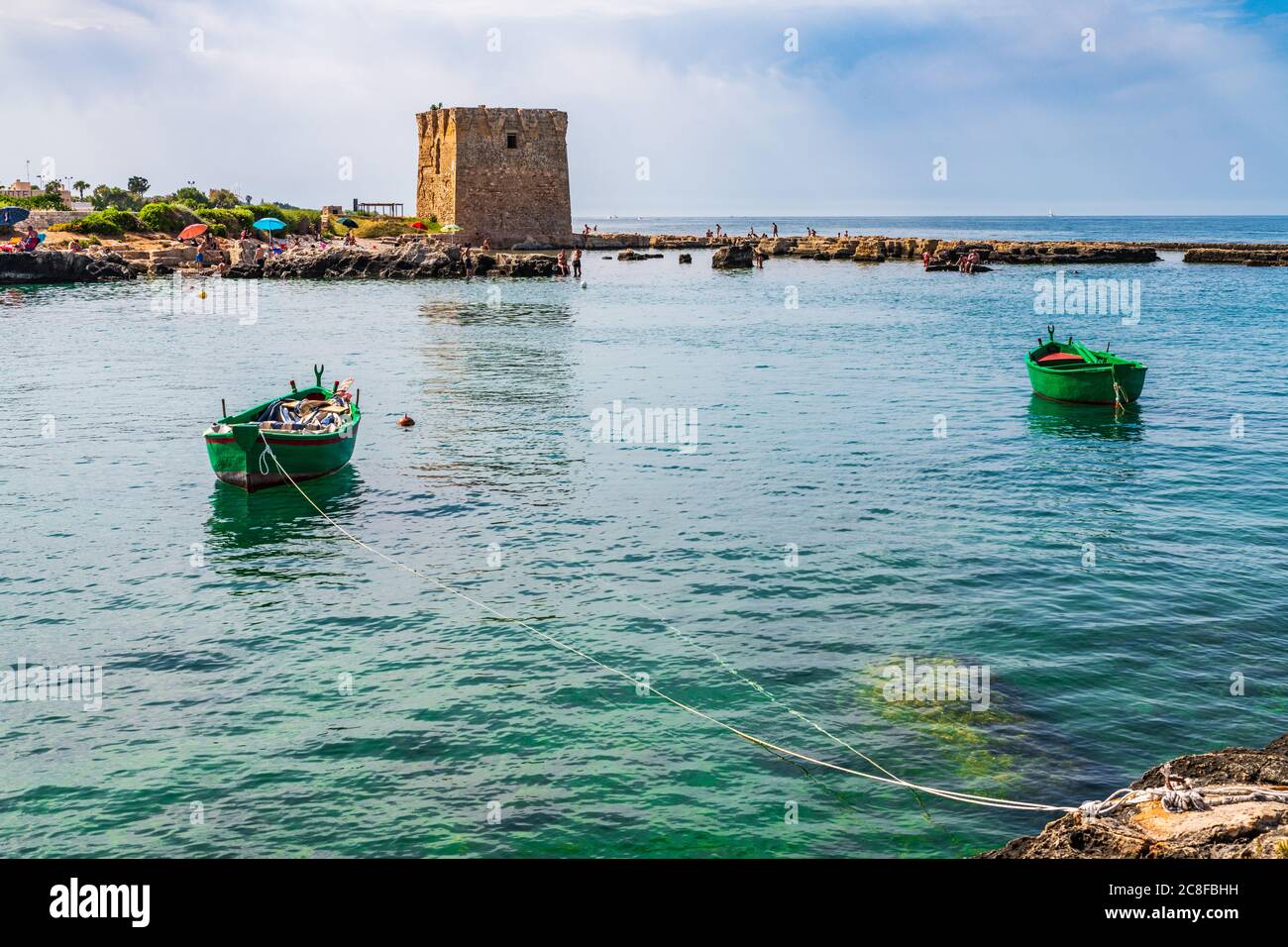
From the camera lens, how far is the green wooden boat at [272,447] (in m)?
21.1

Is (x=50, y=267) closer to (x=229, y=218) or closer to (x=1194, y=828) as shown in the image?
(x=229, y=218)

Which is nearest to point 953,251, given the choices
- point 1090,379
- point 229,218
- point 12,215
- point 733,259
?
point 733,259

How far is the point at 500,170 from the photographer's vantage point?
319 feet

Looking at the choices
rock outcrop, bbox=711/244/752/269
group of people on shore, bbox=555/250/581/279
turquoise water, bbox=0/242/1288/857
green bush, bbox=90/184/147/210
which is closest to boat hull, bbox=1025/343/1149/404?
turquoise water, bbox=0/242/1288/857

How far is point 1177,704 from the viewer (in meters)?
12.2

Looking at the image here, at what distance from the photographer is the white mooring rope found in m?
7.50

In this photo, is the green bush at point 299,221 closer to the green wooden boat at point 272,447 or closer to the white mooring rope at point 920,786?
the green wooden boat at point 272,447

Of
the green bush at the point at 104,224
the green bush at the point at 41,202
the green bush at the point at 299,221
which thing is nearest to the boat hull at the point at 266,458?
the green bush at the point at 104,224

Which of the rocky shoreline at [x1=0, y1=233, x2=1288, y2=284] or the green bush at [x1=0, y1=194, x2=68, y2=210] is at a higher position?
the green bush at [x1=0, y1=194, x2=68, y2=210]

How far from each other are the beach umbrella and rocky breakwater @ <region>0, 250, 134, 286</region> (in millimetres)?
7947

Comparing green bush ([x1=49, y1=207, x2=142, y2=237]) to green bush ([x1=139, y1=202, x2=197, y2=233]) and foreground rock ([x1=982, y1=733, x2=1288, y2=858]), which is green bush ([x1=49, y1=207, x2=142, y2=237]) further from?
foreground rock ([x1=982, y1=733, x2=1288, y2=858])

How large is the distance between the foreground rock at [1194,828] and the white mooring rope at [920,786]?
71 mm
